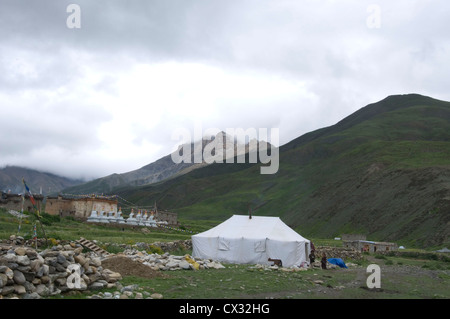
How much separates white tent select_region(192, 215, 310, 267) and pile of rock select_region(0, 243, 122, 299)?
47.0ft

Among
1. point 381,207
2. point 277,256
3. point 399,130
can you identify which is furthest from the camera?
point 399,130

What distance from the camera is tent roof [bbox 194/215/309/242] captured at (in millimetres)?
27531

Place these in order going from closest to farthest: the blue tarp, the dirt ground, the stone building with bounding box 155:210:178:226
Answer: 1. the dirt ground
2. the blue tarp
3. the stone building with bounding box 155:210:178:226

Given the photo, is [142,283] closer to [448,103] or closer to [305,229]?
[305,229]

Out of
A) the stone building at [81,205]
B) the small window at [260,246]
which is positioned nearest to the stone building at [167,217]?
the stone building at [81,205]

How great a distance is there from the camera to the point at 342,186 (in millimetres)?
98688

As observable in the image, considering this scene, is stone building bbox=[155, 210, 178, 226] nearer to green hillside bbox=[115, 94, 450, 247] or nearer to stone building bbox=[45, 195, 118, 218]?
stone building bbox=[45, 195, 118, 218]

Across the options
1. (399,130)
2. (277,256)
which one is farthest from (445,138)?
(277,256)

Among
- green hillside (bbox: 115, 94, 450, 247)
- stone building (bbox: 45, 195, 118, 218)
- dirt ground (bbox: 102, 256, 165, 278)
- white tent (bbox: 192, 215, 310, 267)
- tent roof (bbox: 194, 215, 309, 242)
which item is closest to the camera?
dirt ground (bbox: 102, 256, 165, 278)

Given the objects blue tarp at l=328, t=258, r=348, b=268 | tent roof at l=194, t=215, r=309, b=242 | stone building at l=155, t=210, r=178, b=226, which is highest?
tent roof at l=194, t=215, r=309, b=242

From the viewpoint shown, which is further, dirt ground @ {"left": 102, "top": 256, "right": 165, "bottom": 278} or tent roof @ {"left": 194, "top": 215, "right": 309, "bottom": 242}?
tent roof @ {"left": 194, "top": 215, "right": 309, "bottom": 242}

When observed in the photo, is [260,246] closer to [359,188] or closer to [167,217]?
[167,217]

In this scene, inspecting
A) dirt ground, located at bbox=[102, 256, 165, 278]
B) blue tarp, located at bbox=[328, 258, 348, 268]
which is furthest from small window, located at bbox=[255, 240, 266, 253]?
dirt ground, located at bbox=[102, 256, 165, 278]
